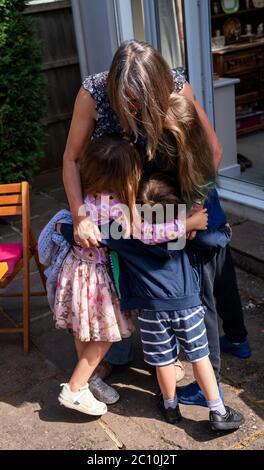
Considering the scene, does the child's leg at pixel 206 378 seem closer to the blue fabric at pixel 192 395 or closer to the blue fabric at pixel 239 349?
the blue fabric at pixel 192 395

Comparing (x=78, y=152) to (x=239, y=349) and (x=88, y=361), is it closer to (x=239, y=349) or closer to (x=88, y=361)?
(x=88, y=361)

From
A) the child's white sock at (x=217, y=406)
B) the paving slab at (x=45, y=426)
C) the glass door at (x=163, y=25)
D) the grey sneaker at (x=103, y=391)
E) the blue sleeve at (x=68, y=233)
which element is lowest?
the paving slab at (x=45, y=426)

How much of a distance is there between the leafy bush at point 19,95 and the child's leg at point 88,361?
292cm

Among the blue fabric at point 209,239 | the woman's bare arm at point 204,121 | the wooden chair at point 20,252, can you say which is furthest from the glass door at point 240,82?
the blue fabric at point 209,239

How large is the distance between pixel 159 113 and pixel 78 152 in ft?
1.66

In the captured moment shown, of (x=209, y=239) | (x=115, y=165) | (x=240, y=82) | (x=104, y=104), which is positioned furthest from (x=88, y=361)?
(x=240, y=82)

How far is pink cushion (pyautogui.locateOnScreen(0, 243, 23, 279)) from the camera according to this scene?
326 cm

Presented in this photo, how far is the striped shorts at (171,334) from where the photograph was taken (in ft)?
7.82

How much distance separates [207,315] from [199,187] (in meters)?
0.62

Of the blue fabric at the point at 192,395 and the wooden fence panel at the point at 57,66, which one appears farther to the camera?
the wooden fence panel at the point at 57,66

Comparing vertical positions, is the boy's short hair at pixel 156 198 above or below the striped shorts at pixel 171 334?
above

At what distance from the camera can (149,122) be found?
2154 millimetres

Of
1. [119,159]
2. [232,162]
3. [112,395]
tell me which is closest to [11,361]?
[112,395]
